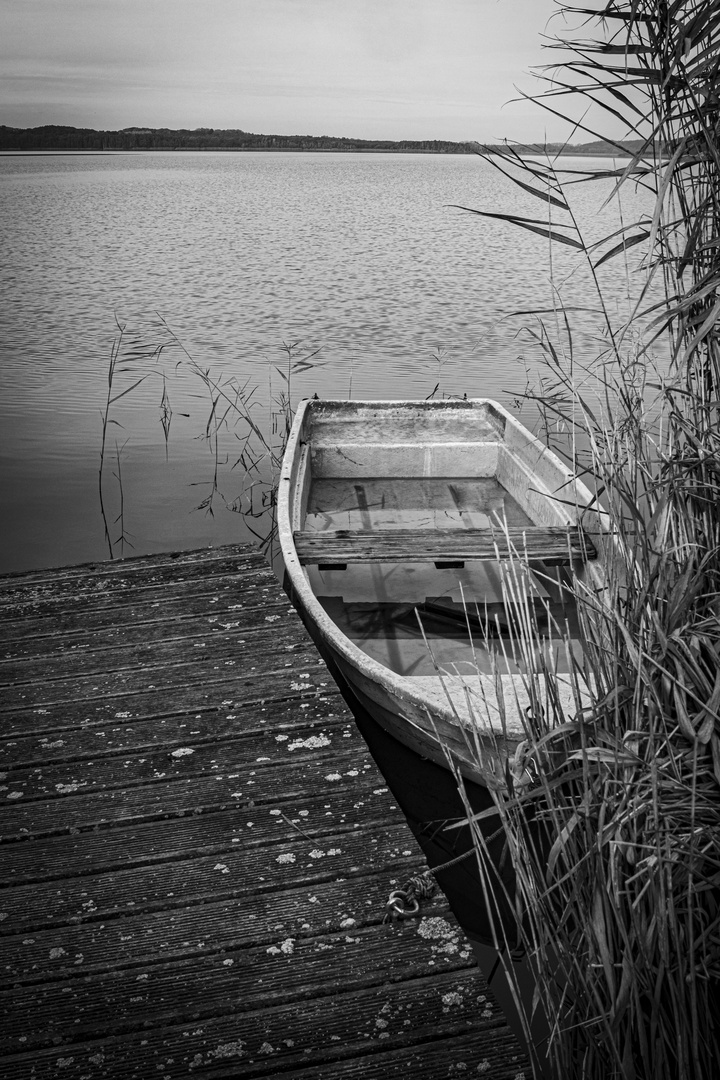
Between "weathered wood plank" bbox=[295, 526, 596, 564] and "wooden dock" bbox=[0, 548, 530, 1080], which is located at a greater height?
"weathered wood plank" bbox=[295, 526, 596, 564]

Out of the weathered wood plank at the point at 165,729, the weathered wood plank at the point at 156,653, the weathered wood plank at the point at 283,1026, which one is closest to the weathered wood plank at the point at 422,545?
the weathered wood plank at the point at 156,653

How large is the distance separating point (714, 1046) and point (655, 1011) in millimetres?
133

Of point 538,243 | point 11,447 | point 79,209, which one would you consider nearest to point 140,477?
point 11,447

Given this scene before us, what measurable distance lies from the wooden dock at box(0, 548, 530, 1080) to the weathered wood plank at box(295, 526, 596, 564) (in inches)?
26.2

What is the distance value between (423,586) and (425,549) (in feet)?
2.32

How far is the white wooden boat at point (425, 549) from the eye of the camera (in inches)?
106

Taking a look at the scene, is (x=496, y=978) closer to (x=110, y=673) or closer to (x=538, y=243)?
(x=110, y=673)

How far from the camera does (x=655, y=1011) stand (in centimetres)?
139

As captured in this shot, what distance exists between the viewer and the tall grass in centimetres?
143

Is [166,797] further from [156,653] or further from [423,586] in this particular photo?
[423,586]

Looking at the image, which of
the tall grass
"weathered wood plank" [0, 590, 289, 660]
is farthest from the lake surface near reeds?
"weathered wood plank" [0, 590, 289, 660]

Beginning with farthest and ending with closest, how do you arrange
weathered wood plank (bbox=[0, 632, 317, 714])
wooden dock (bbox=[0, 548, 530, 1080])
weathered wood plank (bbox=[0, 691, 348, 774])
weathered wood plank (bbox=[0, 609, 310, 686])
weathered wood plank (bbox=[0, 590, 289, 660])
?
weathered wood plank (bbox=[0, 590, 289, 660]), weathered wood plank (bbox=[0, 609, 310, 686]), weathered wood plank (bbox=[0, 632, 317, 714]), weathered wood plank (bbox=[0, 691, 348, 774]), wooden dock (bbox=[0, 548, 530, 1080])

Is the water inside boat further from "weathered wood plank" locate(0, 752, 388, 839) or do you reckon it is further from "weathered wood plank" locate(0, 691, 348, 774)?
"weathered wood plank" locate(0, 752, 388, 839)

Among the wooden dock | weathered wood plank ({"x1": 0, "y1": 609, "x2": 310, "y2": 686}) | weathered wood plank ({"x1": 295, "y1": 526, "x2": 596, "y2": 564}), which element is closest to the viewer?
the wooden dock
